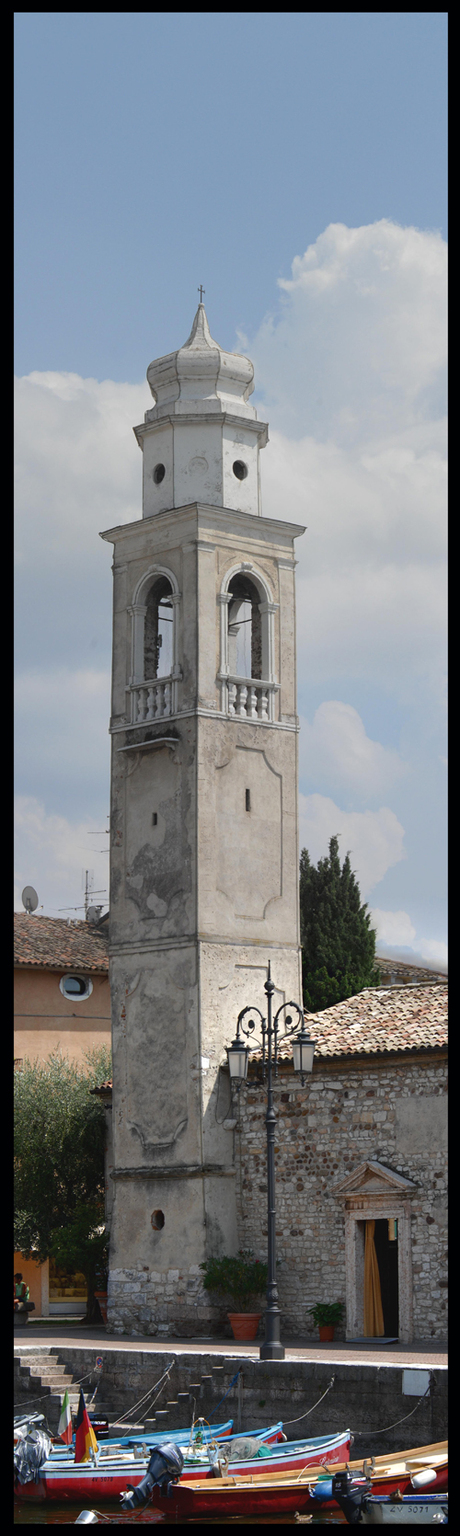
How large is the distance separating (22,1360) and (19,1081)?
35.1 ft

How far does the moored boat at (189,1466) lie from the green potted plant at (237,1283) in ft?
16.9

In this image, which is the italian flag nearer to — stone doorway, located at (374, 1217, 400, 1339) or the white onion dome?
stone doorway, located at (374, 1217, 400, 1339)

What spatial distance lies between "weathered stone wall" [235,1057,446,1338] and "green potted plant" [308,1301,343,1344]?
0.67ft

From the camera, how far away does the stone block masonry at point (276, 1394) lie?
16.6 metres

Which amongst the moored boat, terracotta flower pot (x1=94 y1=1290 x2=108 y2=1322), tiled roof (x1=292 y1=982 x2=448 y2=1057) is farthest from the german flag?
terracotta flower pot (x1=94 y1=1290 x2=108 y2=1322)

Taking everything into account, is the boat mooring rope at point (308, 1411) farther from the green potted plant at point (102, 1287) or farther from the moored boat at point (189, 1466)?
the green potted plant at point (102, 1287)

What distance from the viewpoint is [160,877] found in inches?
1032

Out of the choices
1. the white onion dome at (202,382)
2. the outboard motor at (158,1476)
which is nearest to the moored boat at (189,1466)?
the outboard motor at (158,1476)

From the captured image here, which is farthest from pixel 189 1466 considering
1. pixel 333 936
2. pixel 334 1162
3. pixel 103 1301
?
pixel 333 936

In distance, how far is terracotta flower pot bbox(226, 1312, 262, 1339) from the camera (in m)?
23.1

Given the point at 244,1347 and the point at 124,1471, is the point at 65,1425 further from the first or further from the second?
the point at 244,1347

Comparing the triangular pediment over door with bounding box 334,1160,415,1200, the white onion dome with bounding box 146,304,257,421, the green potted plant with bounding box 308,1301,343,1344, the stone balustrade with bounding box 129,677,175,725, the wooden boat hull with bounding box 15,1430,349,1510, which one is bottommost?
the wooden boat hull with bounding box 15,1430,349,1510

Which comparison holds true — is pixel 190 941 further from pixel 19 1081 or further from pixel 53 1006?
pixel 53 1006

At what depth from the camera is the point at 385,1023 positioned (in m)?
23.9
